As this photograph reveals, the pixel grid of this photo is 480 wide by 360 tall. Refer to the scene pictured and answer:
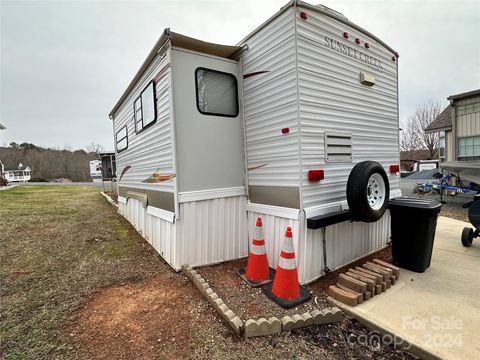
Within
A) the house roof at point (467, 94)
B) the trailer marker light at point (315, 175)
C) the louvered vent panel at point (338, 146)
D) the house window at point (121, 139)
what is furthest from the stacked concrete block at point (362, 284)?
the house roof at point (467, 94)

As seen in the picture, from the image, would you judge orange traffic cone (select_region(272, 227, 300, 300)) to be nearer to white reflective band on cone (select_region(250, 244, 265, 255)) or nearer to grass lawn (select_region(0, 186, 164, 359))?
white reflective band on cone (select_region(250, 244, 265, 255))

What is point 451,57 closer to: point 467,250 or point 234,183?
point 467,250

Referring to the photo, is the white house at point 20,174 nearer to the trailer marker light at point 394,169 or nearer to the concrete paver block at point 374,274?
the trailer marker light at point 394,169

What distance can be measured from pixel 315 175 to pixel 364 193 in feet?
1.93

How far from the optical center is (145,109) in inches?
176

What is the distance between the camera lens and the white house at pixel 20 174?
4216cm

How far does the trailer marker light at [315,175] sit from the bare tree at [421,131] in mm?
24419

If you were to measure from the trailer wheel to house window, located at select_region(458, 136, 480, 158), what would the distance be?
8855 mm

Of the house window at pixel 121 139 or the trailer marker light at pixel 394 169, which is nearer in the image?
the trailer marker light at pixel 394 169

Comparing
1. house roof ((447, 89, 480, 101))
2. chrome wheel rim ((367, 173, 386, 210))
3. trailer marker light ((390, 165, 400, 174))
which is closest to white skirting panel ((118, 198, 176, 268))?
chrome wheel rim ((367, 173, 386, 210))

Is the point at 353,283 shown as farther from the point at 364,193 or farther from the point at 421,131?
the point at 421,131

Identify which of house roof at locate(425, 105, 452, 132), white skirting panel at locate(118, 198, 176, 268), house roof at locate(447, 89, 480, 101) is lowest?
white skirting panel at locate(118, 198, 176, 268)

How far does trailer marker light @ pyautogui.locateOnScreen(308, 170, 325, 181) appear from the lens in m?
2.97

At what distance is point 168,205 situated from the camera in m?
3.67
